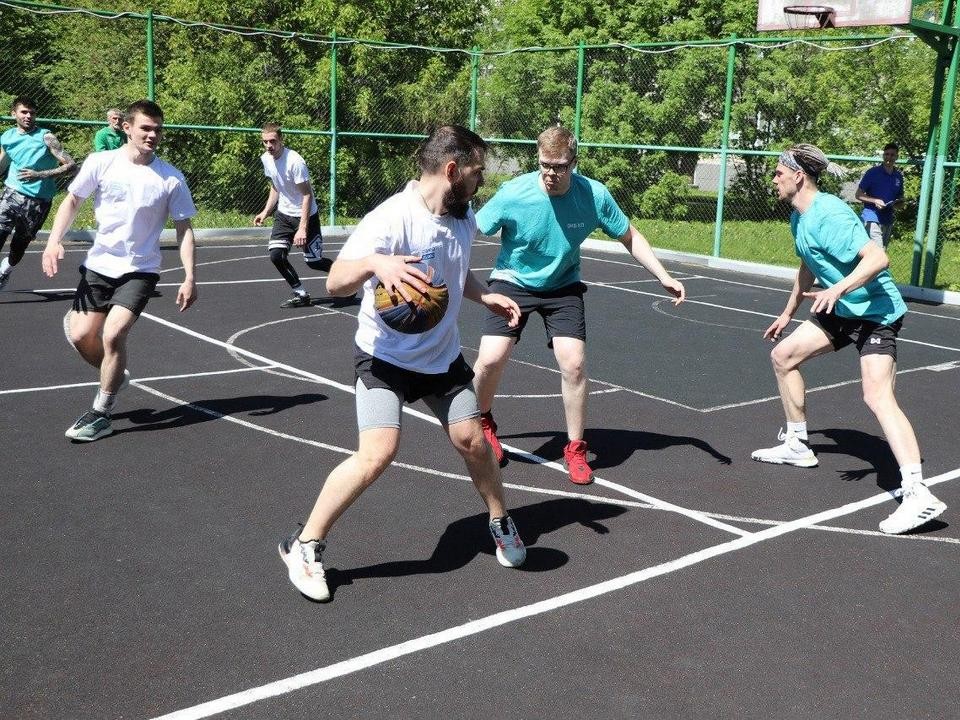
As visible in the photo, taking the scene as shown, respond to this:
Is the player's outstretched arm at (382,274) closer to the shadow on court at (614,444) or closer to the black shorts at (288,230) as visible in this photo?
the shadow on court at (614,444)

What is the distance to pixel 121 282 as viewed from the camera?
7.12m

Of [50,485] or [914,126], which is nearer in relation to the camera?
[50,485]

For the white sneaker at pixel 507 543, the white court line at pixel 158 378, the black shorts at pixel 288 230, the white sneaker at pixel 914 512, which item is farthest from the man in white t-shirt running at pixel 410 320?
the black shorts at pixel 288 230

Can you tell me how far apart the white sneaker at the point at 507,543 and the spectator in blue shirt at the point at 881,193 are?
11.7 metres

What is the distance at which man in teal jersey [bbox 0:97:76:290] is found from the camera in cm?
1236

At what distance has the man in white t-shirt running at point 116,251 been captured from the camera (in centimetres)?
704

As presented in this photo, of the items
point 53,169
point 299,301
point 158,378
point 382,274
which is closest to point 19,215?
point 53,169

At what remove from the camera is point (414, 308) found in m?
4.45

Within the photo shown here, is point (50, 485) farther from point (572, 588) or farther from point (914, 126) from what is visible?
point (914, 126)

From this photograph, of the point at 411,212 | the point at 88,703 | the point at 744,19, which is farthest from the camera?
the point at 744,19

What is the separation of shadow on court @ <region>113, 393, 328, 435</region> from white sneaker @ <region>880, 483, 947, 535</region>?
14.0 feet

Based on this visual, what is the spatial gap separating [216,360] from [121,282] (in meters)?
2.54

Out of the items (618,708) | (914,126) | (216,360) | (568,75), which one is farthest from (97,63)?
(618,708)

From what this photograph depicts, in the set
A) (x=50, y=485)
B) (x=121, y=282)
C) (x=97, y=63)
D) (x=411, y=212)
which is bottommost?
(x=50, y=485)
